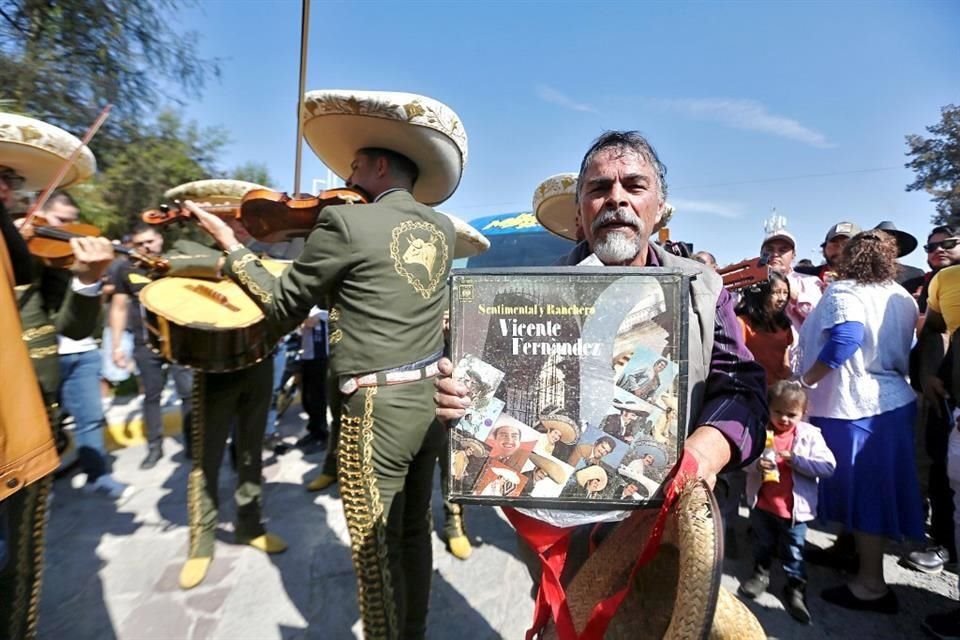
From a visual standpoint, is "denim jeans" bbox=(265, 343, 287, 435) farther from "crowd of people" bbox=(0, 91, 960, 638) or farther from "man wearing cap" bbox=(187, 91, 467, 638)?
"man wearing cap" bbox=(187, 91, 467, 638)

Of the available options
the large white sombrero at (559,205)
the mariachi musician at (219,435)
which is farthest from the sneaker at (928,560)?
the mariachi musician at (219,435)

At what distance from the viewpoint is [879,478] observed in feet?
9.52

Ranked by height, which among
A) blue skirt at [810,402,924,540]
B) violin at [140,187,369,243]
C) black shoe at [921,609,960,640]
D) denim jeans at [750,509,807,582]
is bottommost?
black shoe at [921,609,960,640]

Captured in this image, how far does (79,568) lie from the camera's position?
Result: 3.10 metres

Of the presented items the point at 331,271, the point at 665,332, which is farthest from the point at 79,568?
the point at 665,332

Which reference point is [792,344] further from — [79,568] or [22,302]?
[79,568]

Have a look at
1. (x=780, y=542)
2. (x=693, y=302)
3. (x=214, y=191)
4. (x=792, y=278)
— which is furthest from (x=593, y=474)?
(x=792, y=278)

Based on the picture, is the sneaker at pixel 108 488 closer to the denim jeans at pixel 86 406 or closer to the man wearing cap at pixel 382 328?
the denim jeans at pixel 86 406

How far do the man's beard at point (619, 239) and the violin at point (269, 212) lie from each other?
168cm

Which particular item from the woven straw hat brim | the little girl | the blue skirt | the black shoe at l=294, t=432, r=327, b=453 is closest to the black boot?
the little girl

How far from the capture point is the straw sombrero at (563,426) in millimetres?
1150

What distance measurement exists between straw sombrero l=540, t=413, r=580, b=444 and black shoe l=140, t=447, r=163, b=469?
5.05m

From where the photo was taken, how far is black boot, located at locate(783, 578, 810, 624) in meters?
2.74

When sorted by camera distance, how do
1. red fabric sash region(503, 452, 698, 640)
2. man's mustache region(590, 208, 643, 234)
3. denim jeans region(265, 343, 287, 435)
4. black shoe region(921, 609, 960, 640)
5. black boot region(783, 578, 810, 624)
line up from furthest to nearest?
denim jeans region(265, 343, 287, 435), black boot region(783, 578, 810, 624), black shoe region(921, 609, 960, 640), man's mustache region(590, 208, 643, 234), red fabric sash region(503, 452, 698, 640)
